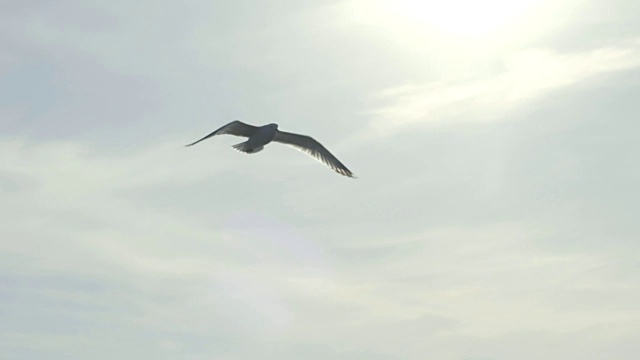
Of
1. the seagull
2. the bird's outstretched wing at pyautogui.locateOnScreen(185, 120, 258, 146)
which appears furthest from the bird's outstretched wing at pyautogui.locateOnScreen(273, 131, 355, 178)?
the bird's outstretched wing at pyautogui.locateOnScreen(185, 120, 258, 146)

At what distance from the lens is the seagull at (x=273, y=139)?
182ft

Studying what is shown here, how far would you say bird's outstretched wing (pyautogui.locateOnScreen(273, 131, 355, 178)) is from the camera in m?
61.3

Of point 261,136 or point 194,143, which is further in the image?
point 261,136

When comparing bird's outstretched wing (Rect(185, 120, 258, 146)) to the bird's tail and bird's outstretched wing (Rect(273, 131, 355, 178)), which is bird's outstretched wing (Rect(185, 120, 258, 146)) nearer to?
the bird's tail

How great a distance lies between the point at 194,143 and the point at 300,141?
16770mm

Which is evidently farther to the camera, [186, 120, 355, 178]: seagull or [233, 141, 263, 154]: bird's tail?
[233, 141, 263, 154]: bird's tail

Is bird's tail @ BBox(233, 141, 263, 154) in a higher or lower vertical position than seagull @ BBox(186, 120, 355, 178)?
lower

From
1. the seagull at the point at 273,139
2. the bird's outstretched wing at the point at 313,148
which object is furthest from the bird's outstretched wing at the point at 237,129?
the bird's outstretched wing at the point at 313,148

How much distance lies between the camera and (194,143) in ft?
151

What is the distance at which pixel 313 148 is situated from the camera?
62719 millimetres

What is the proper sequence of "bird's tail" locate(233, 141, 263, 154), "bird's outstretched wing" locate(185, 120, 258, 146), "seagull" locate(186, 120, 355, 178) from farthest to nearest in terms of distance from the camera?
"bird's tail" locate(233, 141, 263, 154) → "seagull" locate(186, 120, 355, 178) → "bird's outstretched wing" locate(185, 120, 258, 146)

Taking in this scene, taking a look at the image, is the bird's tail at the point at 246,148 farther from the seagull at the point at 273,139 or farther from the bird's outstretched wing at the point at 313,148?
the bird's outstretched wing at the point at 313,148

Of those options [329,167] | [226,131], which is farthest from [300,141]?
[226,131]

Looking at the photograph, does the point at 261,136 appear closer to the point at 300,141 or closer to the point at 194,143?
the point at 300,141
